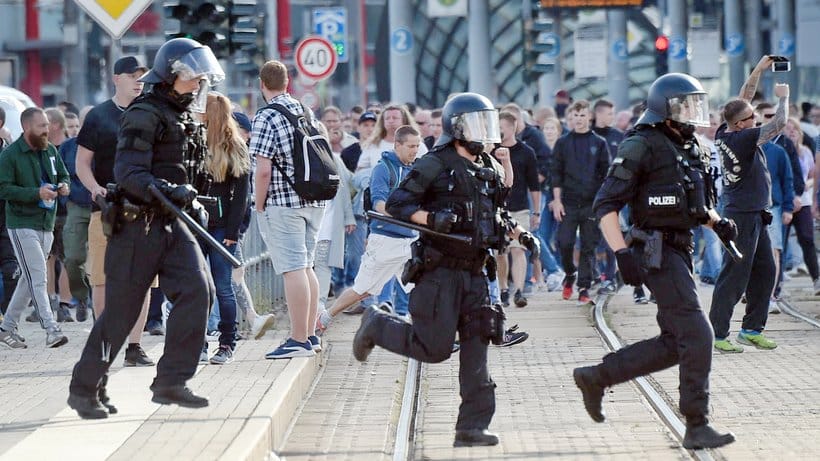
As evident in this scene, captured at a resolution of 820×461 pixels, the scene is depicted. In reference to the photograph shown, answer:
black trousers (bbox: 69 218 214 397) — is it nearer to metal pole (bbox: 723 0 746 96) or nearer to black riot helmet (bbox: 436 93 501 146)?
black riot helmet (bbox: 436 93 501 146)

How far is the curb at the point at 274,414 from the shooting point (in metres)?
8.18

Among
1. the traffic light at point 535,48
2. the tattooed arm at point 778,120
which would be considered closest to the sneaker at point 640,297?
the tattooed arm at point 778,120

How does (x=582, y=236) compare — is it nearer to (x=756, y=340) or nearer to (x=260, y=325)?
(x=756, y=340)

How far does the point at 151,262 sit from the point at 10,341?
5.17 metres

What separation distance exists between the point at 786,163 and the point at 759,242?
2830mm

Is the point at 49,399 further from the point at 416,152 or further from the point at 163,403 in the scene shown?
the point at 416,152

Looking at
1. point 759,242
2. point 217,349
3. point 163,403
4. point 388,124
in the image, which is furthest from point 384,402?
point 388,124

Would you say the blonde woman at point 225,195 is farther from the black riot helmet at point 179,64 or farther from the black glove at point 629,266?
the black glove at point 629,266

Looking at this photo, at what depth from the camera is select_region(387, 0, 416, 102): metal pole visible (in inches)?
1148

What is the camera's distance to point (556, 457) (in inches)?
348

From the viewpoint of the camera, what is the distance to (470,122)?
30.0 ft

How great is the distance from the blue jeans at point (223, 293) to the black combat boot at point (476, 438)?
3.07 m

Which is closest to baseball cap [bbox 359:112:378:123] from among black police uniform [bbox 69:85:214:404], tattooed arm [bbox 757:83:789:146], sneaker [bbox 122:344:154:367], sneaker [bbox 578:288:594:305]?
sneaker [bbox 578:288:594:305]

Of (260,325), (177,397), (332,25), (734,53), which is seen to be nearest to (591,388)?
(177,397)
